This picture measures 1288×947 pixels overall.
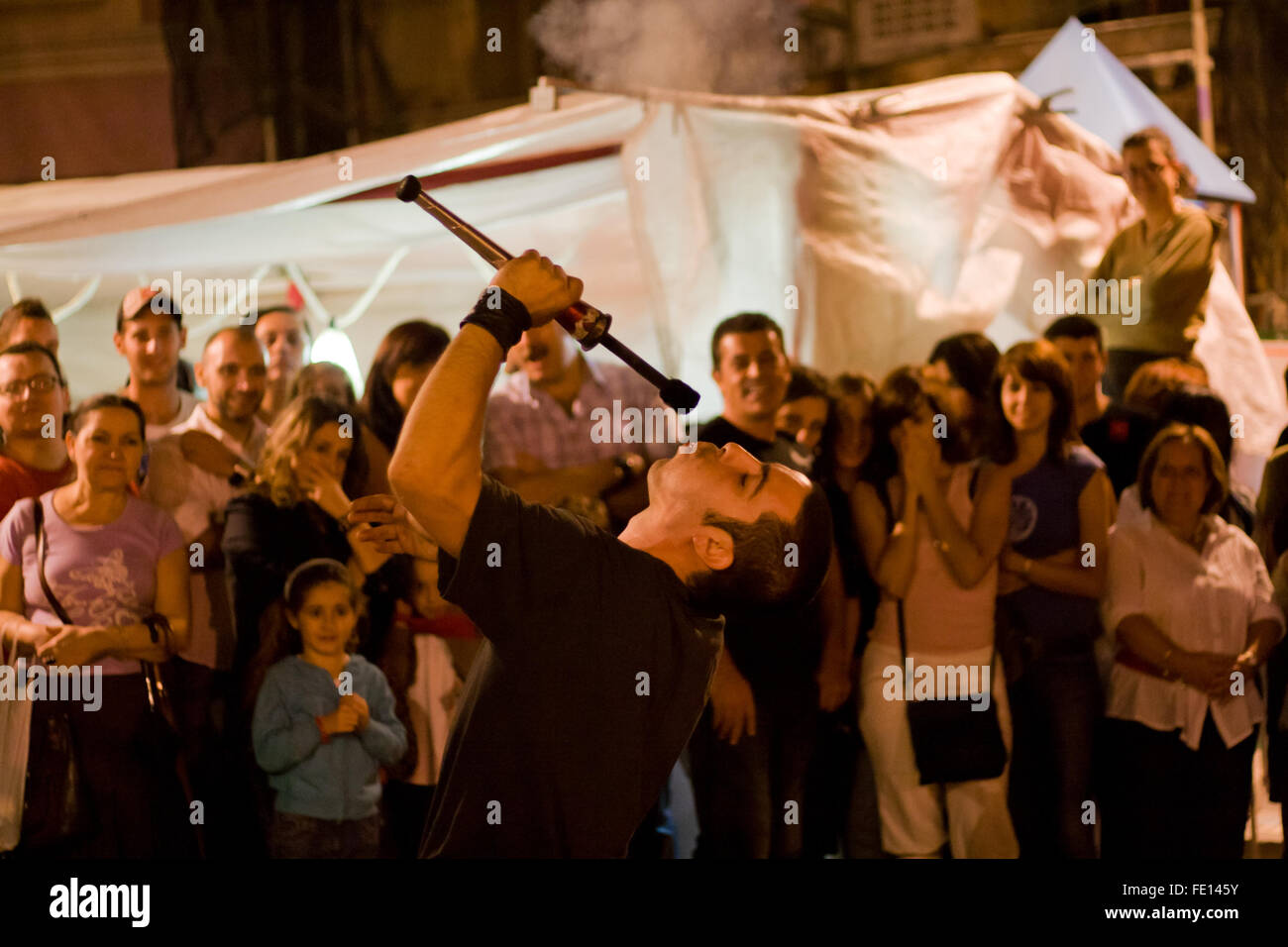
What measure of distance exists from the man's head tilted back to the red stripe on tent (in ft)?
10.9

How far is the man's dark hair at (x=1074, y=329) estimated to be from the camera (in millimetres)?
4668

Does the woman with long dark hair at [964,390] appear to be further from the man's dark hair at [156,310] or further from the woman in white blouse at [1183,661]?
the man's dark hair at [156,310]

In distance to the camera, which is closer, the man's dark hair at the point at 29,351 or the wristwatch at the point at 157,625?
the wristwatch at the point at 157,625

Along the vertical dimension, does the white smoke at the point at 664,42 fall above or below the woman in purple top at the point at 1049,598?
above

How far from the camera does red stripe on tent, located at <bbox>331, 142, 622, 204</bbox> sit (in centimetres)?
541

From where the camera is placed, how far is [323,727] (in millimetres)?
3760

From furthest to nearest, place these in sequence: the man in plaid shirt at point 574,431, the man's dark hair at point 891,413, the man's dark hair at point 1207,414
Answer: the man's dark hair at point 1207,414
the man's dark hair at point 891,413
the man in plaid shirt at point 574,431

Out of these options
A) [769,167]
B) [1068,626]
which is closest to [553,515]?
[1068,626]

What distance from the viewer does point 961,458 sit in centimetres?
434

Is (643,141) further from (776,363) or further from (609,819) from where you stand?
(609,819)

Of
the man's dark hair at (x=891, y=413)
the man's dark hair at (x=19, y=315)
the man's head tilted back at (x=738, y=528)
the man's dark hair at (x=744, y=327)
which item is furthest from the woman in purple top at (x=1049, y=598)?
the man's dark hair at (x=19, y=315)

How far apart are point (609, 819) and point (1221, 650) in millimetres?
2696

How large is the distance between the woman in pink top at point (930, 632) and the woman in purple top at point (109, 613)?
1.96 meters

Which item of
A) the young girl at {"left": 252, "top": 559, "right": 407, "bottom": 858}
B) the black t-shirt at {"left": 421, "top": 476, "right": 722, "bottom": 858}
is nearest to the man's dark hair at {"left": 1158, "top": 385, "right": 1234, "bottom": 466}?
the young girl at {"left": 252, "top": 559, "right": 407, "bottom": 858}
